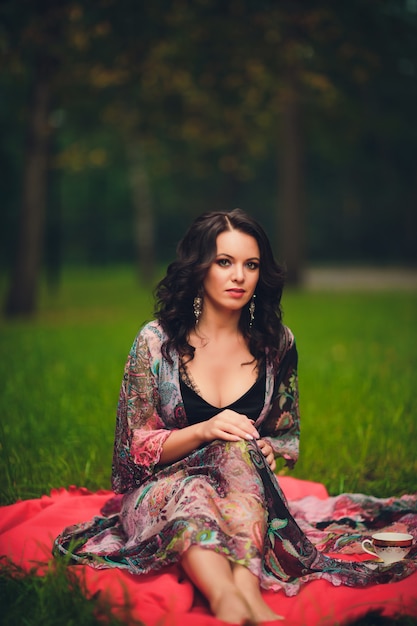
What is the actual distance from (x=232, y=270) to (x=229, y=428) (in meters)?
0.65

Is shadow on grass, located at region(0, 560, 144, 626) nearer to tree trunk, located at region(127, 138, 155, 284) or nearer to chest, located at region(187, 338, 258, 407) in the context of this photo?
chest, located at region(187, 338, 258, 407)

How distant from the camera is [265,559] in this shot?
3.19m

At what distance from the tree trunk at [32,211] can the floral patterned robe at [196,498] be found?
10516 millimetres

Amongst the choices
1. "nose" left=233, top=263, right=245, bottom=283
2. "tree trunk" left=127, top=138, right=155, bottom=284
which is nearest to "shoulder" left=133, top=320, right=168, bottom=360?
"nose" left=233, top=263, right=245, bottom=283

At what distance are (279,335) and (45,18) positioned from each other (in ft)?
32.0

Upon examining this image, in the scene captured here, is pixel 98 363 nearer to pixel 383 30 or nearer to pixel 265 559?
pixel 265 559

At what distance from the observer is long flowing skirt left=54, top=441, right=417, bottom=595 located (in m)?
2.97

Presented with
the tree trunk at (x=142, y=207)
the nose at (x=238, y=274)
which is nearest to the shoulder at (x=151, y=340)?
the nose at (x=238, y=274)

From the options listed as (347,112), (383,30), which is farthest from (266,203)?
(383,30)

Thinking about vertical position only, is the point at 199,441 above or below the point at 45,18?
below

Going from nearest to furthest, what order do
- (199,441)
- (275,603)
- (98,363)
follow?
1. (275,603)
2. (199,441)
3. (98,363)

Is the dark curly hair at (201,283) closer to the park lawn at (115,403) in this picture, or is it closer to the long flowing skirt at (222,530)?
the long flowing skirt at (222,530)

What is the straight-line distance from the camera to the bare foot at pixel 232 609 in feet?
8.84

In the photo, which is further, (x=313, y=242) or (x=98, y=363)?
(x=313, y=242)
